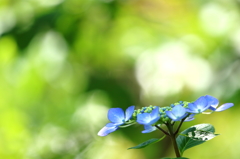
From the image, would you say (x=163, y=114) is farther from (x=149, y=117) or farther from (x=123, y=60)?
(x=123, y=60)

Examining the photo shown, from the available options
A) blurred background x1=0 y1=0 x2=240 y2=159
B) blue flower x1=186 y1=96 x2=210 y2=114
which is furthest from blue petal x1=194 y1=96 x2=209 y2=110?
blurred background x1=0 y1=0 x2=240 y2=159

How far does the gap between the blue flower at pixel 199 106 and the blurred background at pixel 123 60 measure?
79 cm

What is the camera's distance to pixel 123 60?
1.42 m

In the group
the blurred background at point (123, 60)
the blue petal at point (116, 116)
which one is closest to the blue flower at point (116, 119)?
the blue petal at point (116, 116)

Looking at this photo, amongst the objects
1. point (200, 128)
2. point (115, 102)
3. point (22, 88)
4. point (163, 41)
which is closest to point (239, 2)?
point (163, 41)

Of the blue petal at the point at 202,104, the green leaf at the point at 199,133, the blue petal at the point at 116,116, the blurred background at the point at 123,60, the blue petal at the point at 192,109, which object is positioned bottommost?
the green leaf at the point at 199,133

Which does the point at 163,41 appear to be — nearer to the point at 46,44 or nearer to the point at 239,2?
the point at 239,2

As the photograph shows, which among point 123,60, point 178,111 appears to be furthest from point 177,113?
point 123,60

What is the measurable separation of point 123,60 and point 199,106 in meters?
1.06

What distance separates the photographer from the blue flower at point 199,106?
0.36m

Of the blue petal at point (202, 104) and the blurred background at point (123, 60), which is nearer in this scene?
the blue petal at point (202, 104)

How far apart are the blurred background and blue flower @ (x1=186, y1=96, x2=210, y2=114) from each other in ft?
2.59

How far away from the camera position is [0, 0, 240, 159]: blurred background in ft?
3.91

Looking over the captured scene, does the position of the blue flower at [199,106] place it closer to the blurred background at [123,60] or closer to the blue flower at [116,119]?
the blue flower at [116,119]
